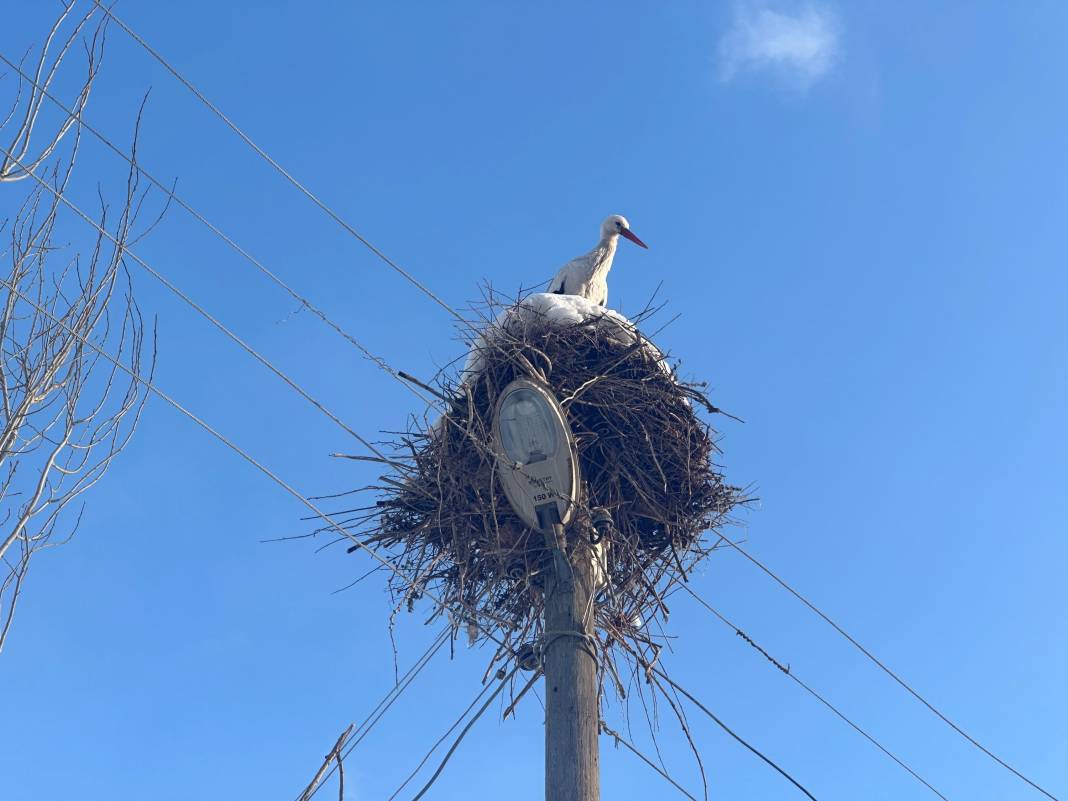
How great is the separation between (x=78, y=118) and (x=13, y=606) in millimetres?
1853

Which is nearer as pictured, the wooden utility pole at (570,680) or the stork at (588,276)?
the wooden utility pole at (570,680)

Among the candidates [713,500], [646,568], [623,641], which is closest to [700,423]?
[713,500]

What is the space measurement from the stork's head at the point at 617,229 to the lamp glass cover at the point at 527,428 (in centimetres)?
437

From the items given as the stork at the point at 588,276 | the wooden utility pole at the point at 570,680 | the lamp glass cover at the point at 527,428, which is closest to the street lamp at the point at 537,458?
the lamp glass cover at the point at 527,428

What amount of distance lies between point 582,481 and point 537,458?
0.27 m

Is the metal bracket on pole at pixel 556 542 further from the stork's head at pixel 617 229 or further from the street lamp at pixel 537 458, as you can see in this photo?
the stork's head at pixel 617 229

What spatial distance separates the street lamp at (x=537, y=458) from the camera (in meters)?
5.68

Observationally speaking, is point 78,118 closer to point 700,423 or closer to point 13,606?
point 13,606

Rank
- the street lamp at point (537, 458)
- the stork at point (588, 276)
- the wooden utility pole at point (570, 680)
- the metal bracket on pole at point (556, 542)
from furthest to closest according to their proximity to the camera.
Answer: the stork at point (588, 276) < the street lamp at point (537, 458) < the metal bracket on pole at point (556, 542) < the wooden utility pole at point (570, 680)

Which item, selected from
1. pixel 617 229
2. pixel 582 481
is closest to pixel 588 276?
pixel 617 229

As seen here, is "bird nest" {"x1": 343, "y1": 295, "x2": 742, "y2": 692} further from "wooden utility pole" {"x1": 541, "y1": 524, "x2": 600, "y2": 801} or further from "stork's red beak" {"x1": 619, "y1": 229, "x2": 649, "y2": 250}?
"stork's red beak" {"x1": 619, "y1": 229, "x2": 649, "y2": 250}

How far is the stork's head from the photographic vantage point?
10.1m

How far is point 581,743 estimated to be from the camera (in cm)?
490

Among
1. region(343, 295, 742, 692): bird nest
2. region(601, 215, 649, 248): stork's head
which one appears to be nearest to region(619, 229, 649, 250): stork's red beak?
region(601, 215, 649, 248): stork's head
